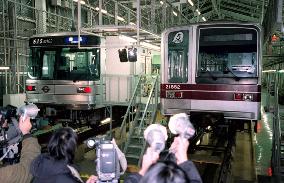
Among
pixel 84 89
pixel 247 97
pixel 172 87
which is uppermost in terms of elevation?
pixel 172 87

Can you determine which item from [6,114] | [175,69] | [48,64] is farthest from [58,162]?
[48,64]

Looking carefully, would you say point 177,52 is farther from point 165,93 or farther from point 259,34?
point 259,34

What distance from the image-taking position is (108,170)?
2836 millimetres

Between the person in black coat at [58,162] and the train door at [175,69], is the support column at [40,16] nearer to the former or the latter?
the train door at [175,69]

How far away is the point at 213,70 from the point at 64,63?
514 centimetres

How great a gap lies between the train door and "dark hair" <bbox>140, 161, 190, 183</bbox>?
6516 mm

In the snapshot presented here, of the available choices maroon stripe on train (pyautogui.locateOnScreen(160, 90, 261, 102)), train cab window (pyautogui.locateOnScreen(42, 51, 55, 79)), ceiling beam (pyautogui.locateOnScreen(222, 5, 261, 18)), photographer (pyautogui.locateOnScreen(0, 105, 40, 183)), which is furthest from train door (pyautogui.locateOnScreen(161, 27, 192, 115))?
ceiling beam (pyautogui.locateOnScreen(222, 5, 261, 18))

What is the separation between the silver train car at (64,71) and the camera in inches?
426

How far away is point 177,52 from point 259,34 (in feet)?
6.50

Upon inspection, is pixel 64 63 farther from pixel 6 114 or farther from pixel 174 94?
pixel 6 114

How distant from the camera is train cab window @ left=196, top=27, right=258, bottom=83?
7777 millimetres

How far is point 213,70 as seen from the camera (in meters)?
8.13

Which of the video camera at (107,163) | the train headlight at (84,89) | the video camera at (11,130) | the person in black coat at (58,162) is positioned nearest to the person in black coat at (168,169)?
the video camera at (107,163)

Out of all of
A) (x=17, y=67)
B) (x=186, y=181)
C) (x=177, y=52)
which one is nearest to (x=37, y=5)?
(x=17, y=67)
